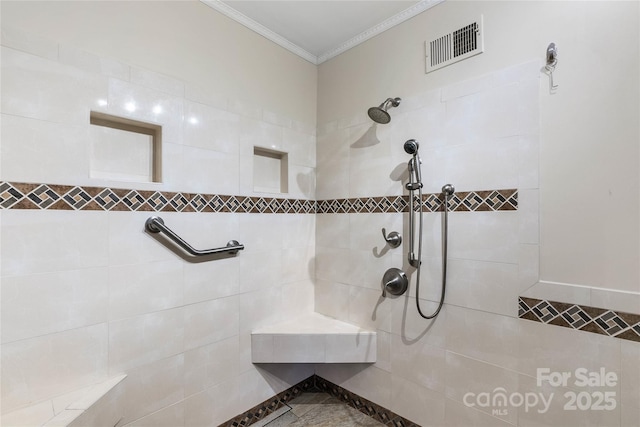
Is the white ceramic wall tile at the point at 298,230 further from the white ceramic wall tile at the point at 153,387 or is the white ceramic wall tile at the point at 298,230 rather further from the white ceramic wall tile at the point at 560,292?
the white ceramic wall tile at the point at 560,292

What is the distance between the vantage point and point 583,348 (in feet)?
4.07

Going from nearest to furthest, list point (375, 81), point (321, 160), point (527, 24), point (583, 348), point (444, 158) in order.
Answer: point (583, 348) < point (527, 24) < point (444, 158) < point (375, 81) < point (321, 160)

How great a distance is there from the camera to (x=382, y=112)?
163 centimetres

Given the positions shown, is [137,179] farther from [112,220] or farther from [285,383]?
[285,383]

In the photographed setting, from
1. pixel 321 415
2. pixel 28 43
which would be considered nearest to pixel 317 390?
pixel 321 415

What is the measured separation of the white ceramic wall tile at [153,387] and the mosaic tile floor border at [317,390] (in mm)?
408

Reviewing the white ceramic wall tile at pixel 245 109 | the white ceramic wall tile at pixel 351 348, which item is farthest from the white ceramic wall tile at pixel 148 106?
the white ceramic wall tile at pixel 351 348

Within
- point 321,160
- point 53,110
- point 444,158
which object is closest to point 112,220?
point 53,110

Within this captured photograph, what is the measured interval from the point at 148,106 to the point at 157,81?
5.6 inches

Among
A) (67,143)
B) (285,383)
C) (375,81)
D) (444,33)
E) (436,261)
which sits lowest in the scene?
(285,383)

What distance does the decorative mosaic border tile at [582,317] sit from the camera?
1142mm

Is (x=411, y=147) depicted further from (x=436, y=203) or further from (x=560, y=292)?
(x=560, y=292)

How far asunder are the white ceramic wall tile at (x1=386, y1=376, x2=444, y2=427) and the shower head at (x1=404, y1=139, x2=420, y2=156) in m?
1.32

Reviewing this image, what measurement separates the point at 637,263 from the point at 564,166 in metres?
0.44
